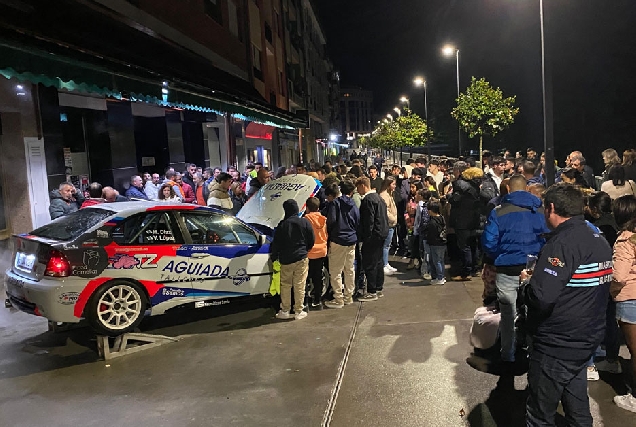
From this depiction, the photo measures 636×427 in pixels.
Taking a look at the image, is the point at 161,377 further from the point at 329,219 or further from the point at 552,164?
→ the point at 552,164

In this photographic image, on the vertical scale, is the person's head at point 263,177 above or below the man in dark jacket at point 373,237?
above

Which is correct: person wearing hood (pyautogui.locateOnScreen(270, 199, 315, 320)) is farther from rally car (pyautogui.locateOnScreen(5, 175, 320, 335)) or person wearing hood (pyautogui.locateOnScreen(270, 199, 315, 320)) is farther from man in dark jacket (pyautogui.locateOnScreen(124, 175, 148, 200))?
man in dark jacket (pyautogui.locateOnScreen(124, 175, 148, 200))

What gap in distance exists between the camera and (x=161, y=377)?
5871 mm

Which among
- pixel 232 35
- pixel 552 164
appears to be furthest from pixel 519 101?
pixel 552 164

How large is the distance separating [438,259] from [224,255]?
3.73 m

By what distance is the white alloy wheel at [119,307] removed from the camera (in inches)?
262

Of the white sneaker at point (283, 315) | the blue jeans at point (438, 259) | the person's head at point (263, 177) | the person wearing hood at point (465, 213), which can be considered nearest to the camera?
the white sneaker at point (283, 315)

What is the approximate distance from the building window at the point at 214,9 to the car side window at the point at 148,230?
15638 millimetres

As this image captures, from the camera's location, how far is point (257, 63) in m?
30.1

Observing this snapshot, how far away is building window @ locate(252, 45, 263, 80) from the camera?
29.0m

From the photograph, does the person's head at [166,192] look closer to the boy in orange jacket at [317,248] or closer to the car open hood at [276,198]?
the car open hood at [276,198]

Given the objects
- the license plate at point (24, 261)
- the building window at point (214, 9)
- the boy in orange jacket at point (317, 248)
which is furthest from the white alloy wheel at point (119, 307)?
the building window at point (214, 9)

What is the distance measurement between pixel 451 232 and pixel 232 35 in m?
17.6

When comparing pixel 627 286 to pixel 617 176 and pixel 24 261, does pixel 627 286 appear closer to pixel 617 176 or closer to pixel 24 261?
pixel 617 176
